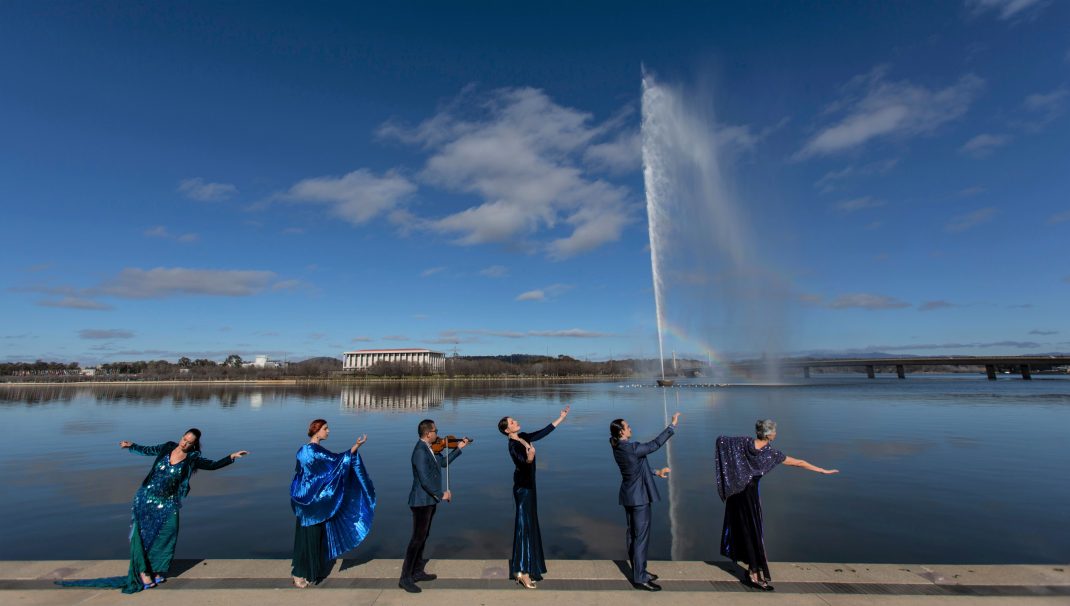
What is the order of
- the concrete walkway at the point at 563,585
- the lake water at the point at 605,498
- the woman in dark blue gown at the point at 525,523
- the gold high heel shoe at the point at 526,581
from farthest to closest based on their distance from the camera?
the lake water at the point at 605,498, the woman in dark blue gown at the point at 525,523, the gold high heel shoe at the point at 526,581, the concrete walkway at the point at 563,585

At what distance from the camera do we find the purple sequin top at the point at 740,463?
7.59m

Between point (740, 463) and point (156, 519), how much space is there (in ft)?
28.0

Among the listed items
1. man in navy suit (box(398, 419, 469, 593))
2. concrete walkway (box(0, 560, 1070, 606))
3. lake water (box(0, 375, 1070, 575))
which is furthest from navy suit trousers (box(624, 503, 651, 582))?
lake water (box(0, 375, 1070, 575))

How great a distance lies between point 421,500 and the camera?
7.61 meters

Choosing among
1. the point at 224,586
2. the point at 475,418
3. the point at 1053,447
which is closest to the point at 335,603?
the point at 224,586

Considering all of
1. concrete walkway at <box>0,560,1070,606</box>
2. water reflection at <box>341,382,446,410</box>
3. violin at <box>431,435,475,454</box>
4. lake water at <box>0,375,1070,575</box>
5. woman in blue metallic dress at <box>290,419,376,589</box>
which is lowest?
lake water at <box>0,375,1070,575</box>

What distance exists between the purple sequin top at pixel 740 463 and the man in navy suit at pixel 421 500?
4051 millimetres

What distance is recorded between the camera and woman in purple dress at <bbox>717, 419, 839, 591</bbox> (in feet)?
24.4

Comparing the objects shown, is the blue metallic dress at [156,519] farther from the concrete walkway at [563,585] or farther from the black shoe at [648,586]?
the black shoe at [648,586]

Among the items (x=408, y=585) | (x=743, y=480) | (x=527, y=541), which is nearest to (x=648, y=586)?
(x=527, y=541)

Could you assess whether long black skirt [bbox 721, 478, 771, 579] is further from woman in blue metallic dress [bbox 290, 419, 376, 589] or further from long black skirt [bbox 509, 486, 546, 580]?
woman in blue metallic dress [bbox 290, 419, 376, 589]

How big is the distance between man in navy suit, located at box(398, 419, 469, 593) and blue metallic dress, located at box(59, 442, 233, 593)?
2733 millimetres

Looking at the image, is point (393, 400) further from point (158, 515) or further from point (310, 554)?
point (310, 554)

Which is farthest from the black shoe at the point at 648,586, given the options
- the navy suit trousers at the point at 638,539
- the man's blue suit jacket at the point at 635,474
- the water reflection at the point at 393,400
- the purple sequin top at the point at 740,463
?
the water reflection at the point at 393,400
